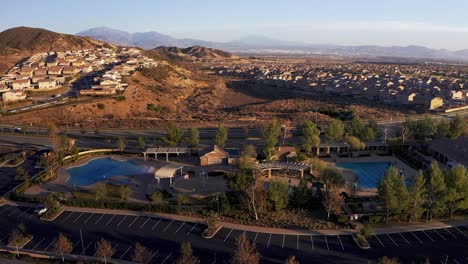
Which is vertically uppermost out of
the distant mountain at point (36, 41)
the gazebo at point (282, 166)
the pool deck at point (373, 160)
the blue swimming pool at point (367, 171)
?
the distant mountain at point (36, 41)

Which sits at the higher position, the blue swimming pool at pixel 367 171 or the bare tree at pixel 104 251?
the blue swimming pool at pixel 367 171

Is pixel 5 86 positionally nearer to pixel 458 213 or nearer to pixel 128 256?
pixel 128 256

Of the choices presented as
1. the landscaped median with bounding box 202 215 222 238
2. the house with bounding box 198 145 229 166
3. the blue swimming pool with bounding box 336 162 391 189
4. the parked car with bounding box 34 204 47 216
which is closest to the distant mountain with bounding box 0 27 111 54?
the house with bounding box 198 145 229 166

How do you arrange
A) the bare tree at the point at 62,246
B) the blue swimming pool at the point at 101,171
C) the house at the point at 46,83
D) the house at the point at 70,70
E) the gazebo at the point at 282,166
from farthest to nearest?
the house at the point at 70,70
the house at the point at 46,83
the blue swimming pool at the point at 101,171
the gazebo at the point at 282,166
the bare tree at the point at 62,246

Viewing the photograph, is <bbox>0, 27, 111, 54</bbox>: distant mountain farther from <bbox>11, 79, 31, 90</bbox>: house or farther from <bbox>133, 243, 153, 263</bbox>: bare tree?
<bbox>133, 243, 153, 263</bbox>: bare tree

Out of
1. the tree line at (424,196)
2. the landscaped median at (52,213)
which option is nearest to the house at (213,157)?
the landscaped median at (52,213)

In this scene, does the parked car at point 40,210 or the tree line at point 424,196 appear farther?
the parked car at point 40,210

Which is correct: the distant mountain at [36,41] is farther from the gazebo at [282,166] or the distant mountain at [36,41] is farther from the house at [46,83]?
the gazebo at [282,166]
